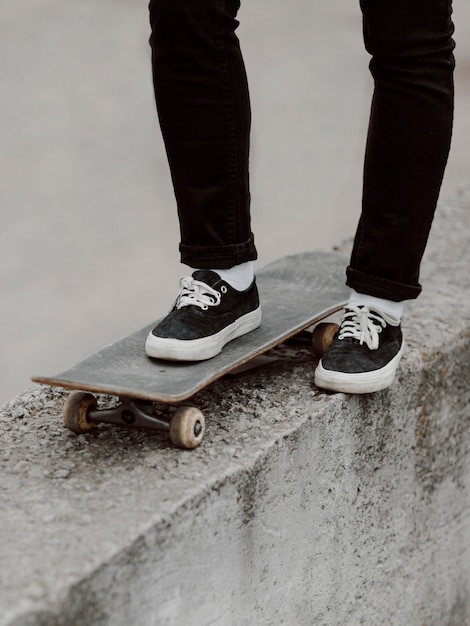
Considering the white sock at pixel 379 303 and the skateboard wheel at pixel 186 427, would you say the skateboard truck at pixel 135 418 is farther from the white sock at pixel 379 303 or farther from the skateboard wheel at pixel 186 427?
the white sock at pixel 379 303

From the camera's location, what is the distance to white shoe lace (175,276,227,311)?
7.00 feet

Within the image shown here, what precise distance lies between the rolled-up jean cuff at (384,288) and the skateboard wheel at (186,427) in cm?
54

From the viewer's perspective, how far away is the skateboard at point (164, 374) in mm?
1907

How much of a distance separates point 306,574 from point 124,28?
259 inches

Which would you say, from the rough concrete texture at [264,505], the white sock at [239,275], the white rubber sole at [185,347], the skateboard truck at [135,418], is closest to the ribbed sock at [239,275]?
the white sock at [239,275]

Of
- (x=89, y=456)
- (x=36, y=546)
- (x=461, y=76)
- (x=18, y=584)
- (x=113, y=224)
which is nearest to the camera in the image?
(x=18, y=584)

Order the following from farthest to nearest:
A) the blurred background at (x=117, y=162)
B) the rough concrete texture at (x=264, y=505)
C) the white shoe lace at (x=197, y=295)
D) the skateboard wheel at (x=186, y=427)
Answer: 1. the blurred background at (x=117, y=162)
2. the white shoe lace at (x=197, y=295)
3. the skateboard wheel at (x=186, y=427)
4. the rough concrete texture at (x=264, y=505)

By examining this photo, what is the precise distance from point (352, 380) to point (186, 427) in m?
0.45

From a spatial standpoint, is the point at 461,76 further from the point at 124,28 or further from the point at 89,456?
the point at 89,456

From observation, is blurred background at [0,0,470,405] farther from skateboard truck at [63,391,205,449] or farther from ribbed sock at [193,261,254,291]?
skateboard truck at [63,391,205,449]

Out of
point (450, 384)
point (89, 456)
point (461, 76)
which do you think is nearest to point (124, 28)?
point (461, 76)

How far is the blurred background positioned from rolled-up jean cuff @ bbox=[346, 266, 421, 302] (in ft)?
4.24

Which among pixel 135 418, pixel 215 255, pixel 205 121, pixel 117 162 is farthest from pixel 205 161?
pixel 117 162

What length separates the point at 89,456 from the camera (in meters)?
1.91
